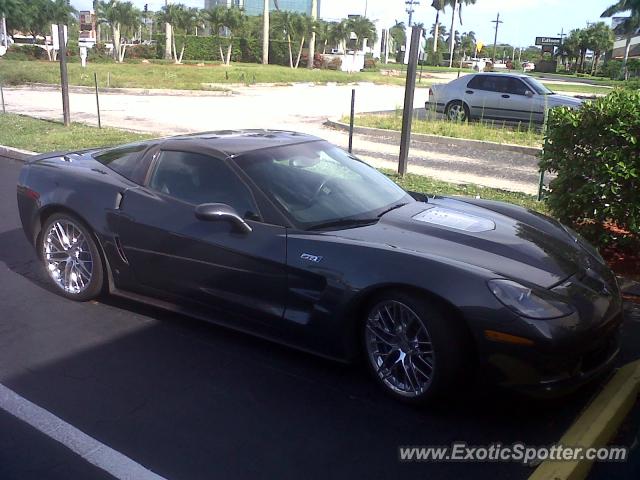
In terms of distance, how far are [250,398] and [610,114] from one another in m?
4.32

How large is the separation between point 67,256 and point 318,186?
2057 mm

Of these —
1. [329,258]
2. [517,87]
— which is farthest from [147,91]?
[329,258]

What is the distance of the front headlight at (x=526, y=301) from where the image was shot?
3098mm

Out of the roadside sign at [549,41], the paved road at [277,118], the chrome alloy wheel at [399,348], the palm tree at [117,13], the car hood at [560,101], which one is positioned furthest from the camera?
the roadside sign at [549,41]

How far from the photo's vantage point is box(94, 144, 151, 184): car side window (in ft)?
15.1

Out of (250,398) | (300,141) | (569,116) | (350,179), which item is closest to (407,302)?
(250,398)

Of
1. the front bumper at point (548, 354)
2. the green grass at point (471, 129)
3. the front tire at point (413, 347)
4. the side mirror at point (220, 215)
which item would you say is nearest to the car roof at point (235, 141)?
the side mirror at point (220, 215)

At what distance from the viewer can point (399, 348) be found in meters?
3.40

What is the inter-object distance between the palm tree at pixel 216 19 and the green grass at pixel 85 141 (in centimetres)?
3951

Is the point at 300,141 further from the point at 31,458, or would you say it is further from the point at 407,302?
the point at 31,458

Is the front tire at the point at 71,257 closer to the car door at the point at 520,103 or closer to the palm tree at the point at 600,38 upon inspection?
the car door at the point at 520,103

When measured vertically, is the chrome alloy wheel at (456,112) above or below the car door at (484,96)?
below

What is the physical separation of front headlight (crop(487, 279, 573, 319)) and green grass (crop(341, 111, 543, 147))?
9.82m

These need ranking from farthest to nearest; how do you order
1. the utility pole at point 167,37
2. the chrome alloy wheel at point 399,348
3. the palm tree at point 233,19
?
1. the palm tree at point 233,19
2. the utility pole at point 167,37
3. the chrome alloy wheel at point 399,348
